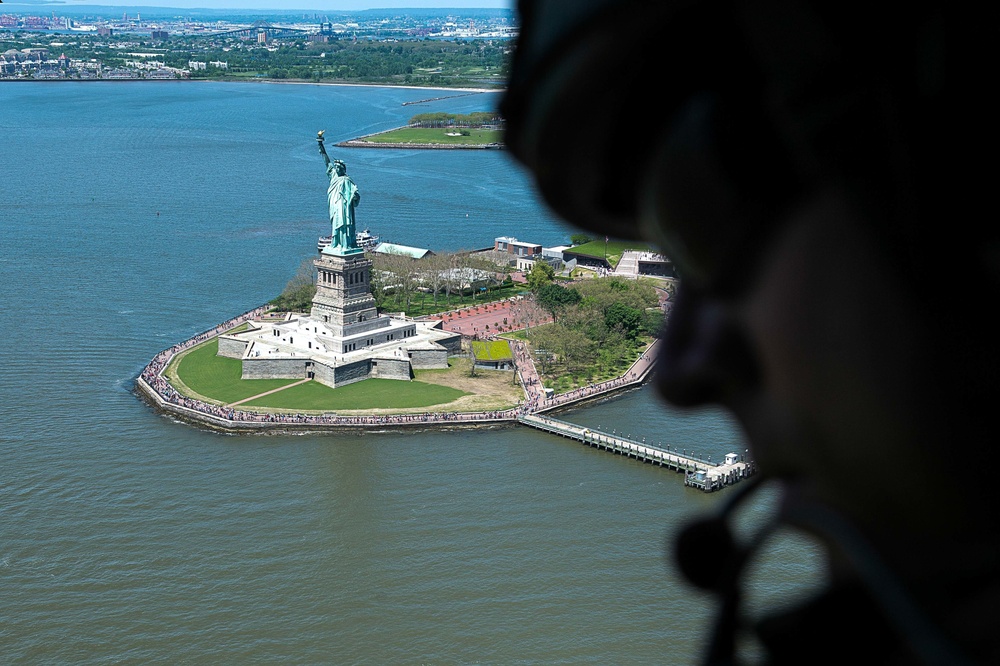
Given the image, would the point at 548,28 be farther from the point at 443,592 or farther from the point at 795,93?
the point at 443,592

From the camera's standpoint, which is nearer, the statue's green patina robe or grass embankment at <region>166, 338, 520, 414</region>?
grass embankment at <region>166, 338, 520, 414</region>

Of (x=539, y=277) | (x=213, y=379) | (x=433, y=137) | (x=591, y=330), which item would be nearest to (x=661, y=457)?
(x=591, y=330)

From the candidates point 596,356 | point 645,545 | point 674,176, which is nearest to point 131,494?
point 645,545

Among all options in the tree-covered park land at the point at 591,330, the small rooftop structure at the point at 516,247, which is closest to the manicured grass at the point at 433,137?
the small rooftop structure at the point at 516,247

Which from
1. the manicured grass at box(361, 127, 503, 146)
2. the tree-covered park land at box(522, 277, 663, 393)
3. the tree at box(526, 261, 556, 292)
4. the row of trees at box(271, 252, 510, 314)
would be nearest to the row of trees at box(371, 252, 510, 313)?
the row of trees at box(271, 252, 510, 314)

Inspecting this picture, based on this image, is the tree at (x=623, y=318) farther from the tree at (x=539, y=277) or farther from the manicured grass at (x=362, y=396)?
the manicured grass at (x=362, y=396)

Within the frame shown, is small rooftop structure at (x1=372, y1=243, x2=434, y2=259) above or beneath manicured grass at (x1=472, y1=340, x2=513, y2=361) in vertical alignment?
beneath

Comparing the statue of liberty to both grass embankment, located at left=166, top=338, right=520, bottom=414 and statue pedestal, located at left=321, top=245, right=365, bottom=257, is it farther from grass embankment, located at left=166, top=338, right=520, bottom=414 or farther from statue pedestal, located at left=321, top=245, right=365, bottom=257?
grass embankment, located at left=166, top=338, right=520, bottom=414
